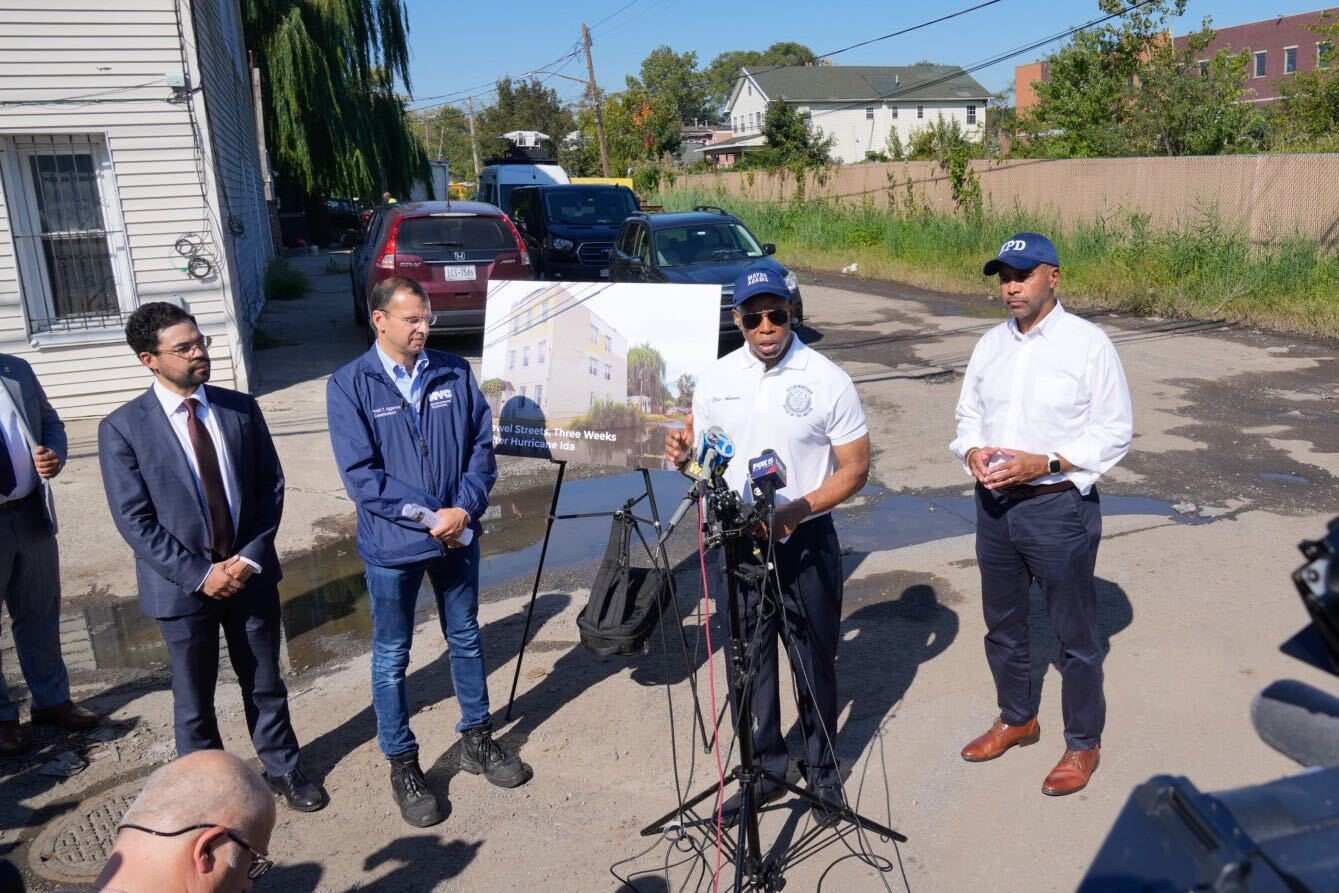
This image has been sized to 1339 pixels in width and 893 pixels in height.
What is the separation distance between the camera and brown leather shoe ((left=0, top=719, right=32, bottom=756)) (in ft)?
14.6

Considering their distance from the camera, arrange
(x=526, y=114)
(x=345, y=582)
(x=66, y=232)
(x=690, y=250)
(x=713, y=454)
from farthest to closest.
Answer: (x=526, y=114) → (x=690, y=250) → (x=66, y=232) → (x=345, y=582) → (x=713, y=454)

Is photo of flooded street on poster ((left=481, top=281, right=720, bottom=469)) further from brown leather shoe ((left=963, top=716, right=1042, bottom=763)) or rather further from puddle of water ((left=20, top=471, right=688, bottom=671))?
brown leather shoe ((left=963, top=716, right=1042, bottom=763))

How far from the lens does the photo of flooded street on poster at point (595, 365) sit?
479cm

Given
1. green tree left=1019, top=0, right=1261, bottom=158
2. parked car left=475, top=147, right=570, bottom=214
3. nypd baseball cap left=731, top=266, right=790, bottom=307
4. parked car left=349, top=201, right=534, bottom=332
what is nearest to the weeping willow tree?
parked car left=475, top=147, right=570, bottom=214

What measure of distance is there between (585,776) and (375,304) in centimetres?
210

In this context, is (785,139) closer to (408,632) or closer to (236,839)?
(408,632)

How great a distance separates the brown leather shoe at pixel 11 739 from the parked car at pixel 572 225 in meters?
14.0

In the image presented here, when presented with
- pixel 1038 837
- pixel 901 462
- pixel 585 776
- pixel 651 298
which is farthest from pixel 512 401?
pixel 901 462

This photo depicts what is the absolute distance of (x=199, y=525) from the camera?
3.89 metres

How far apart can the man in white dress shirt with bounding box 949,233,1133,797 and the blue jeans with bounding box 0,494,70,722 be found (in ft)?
13.1

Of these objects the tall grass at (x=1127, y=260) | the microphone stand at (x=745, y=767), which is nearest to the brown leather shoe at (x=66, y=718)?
the microphone stand at (x=745, y=767)

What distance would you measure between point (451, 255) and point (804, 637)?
10.1m

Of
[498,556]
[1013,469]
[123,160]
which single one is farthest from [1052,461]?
[123,160]

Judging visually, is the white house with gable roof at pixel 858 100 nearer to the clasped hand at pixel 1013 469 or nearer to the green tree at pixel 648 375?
the green tree at pixel 648 375
